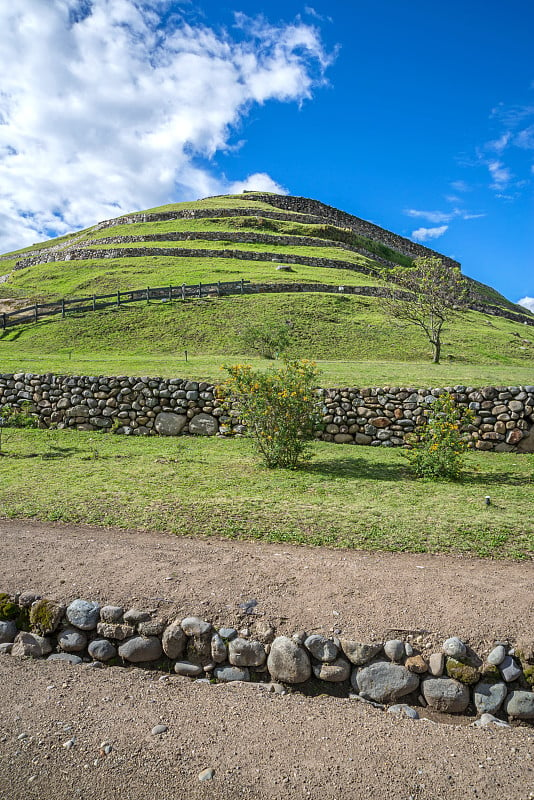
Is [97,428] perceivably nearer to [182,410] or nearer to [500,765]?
[182,410]

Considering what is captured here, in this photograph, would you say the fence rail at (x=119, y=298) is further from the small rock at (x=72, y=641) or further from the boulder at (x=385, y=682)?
the boulder at (x=385, y=682)

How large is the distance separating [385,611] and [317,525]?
2341 millimetres

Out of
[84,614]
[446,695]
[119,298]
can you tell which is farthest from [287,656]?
[119,298]

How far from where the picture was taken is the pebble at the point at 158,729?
146 inches

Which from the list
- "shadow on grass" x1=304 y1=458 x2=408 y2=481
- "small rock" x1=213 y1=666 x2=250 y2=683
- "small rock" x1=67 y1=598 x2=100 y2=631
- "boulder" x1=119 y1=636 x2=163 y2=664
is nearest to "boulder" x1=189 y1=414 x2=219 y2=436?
"shadow on grass" x1=304 y1=458 x2=408 y2=481

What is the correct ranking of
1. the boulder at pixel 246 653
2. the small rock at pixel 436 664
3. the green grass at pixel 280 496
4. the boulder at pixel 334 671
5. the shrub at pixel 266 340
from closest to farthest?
the small rock at pixel 436 664 → the boulder at pixel 334 671 → the boulder at pixel 246 653 → the green grass at pixel 280 496 → the shrub at pixel 266 340

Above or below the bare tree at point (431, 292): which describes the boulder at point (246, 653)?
below

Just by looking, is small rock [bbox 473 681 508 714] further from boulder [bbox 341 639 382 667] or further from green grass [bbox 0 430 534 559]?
green grass [bbox 0 430 534 559]

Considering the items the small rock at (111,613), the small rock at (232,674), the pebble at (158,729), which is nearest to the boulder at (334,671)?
the small rock at (232,674)

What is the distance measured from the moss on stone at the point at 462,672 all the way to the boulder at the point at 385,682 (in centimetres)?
27

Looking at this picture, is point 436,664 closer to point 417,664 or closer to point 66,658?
point 417,664

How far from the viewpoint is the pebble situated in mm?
3719

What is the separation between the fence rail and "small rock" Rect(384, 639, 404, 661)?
31.8m

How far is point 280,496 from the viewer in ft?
27.1
